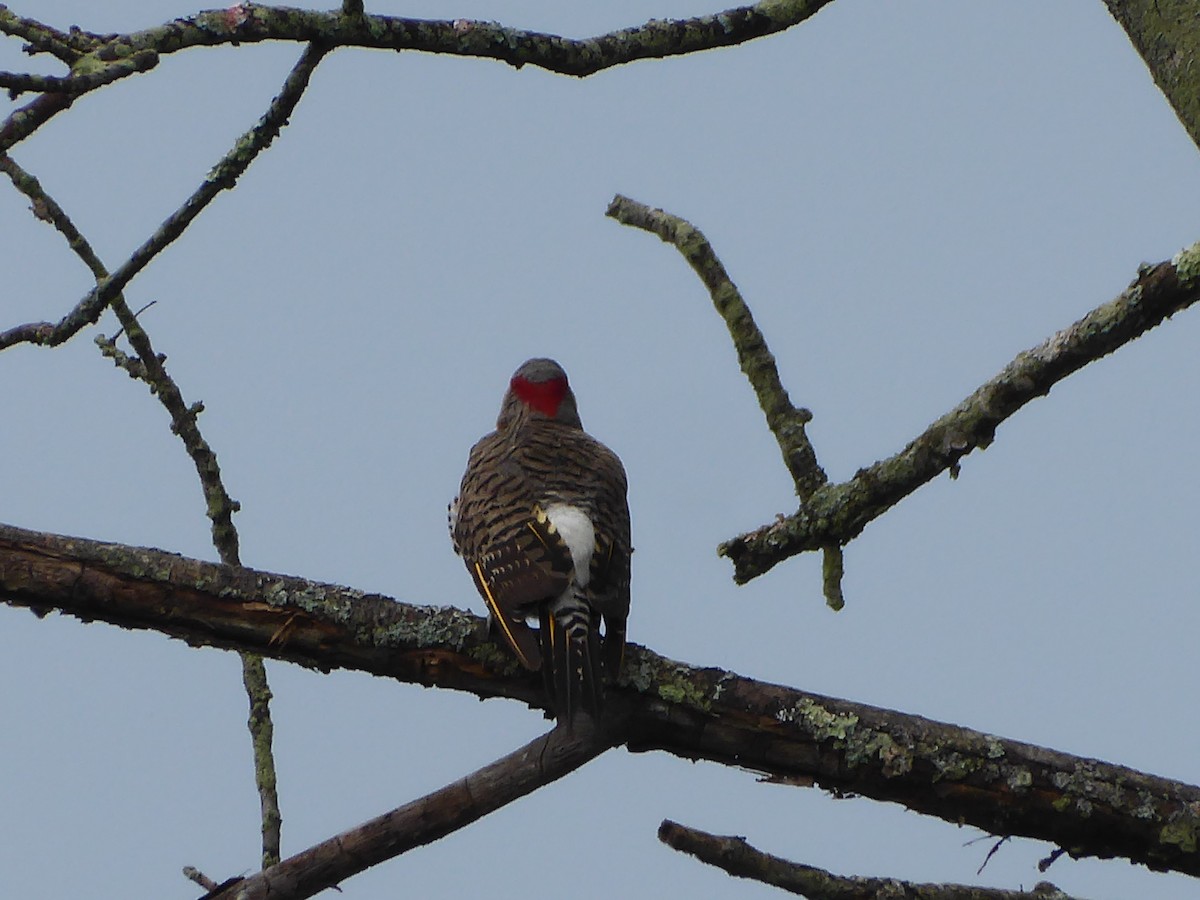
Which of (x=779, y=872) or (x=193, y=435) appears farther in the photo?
(x=193, y=435)

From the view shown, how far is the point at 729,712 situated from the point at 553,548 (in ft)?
3.46

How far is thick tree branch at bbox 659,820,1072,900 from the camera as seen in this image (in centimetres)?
335

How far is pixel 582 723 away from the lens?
401 cm

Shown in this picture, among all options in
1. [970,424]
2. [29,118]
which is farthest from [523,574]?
[29,118]

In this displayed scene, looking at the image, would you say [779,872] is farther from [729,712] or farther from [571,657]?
[571,657]

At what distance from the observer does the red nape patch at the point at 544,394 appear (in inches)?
263

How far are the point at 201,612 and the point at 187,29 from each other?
150cm

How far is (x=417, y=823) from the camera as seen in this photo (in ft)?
11.9

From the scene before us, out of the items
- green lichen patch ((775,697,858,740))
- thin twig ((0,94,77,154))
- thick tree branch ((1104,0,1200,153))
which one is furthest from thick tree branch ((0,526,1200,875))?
thick tree branch ((1104,0,1200,153))

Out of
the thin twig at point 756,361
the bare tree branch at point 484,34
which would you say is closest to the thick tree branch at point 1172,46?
the bare tree branch at point 484,34

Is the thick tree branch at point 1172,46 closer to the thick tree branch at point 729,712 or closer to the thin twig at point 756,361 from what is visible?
the thin twig at point 756,361

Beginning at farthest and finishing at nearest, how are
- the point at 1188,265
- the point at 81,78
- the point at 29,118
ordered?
the point at 1188,265 < the point at 29,118 < the point at 81,78

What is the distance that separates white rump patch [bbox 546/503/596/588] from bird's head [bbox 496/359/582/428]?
1470mm

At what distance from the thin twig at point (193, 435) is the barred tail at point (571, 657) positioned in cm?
82
